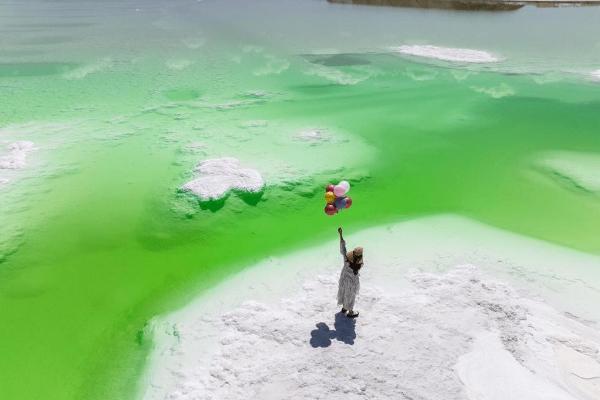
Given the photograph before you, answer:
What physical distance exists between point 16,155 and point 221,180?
5.91m

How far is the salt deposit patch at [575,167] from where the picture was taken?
429 inches

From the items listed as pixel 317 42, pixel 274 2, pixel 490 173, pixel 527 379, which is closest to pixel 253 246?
pixel 527 379

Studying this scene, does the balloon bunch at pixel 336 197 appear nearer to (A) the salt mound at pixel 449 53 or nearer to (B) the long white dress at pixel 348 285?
(B) the long white dress at pixel 348 285

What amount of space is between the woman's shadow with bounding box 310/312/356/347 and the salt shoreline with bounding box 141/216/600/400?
4cm

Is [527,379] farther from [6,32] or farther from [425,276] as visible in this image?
[6,32]

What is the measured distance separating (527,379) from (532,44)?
84.0 ft

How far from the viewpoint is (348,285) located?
20.7 feet

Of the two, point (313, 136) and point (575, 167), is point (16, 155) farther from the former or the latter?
point (575, 167)

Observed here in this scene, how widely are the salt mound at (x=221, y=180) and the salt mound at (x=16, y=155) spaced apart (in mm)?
4698

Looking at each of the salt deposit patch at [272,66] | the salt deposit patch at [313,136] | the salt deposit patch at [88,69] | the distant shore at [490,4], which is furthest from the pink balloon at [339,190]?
the distant shore at [490,4]

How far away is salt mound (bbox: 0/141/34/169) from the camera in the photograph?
1124 cm

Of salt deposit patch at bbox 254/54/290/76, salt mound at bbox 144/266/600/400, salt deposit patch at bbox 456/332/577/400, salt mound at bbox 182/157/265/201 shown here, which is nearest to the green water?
salt deposit patch at bbox 254/54/290/76

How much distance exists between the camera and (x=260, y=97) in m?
17.0

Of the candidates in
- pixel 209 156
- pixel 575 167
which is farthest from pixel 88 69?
pixel 575 167
